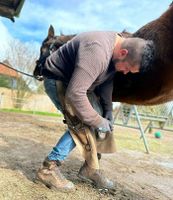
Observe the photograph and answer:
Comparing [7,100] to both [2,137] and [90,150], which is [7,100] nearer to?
[2,137]

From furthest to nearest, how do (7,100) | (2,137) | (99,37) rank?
1. (7,100)
2. (2,137)
3. (99,37)

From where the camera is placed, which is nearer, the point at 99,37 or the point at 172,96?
the point at 99,37

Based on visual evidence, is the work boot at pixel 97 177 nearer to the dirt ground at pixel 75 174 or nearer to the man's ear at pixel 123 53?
the dirt ground at pixel 75 174

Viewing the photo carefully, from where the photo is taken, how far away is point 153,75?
3.20 meters

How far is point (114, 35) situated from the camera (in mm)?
3004

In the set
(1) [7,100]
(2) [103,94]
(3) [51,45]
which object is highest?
(3) [51,45]

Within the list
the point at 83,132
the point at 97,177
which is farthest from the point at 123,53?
the point at 97,177

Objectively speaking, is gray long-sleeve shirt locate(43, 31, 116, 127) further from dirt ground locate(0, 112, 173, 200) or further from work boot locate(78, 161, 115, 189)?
dirt ground locate(0, 112, 173, 200)

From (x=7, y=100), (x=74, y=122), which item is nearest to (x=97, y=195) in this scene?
(x=74, y=122)

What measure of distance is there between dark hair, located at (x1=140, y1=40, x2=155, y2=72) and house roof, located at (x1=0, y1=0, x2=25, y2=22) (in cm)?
493

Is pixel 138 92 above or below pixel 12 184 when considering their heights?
above

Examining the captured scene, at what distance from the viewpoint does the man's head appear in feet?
9.15

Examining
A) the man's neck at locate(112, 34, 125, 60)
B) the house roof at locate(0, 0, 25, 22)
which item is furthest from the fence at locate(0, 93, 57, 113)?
the man's neck at locate(112, 34, 125, 60)

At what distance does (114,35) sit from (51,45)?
754 millimetres
